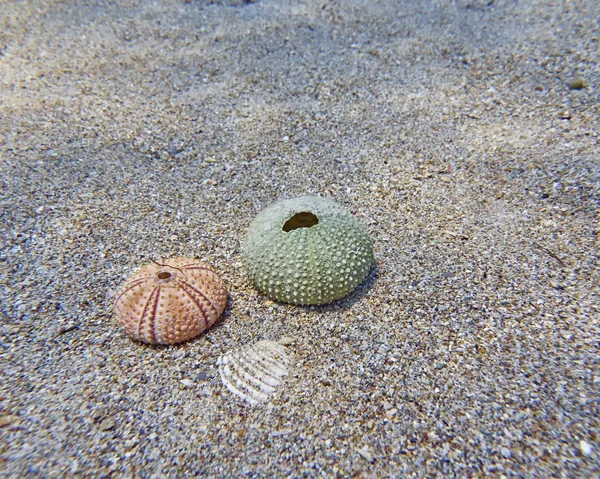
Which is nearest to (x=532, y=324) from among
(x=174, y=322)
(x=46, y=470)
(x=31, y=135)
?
(x=174, y=322)

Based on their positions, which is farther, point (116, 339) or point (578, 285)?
point (578, 285)

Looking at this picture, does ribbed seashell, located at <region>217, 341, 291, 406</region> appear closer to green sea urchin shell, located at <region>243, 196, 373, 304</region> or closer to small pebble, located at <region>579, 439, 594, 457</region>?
green sea urchin shell, located at <region>243, 196, 373, 304</region>

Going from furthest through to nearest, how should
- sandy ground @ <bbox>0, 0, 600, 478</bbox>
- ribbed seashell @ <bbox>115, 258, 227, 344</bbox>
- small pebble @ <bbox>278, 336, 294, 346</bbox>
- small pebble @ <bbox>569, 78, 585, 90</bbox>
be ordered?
small pebble @ <bbox>569, 78, 585, 90</bbox>, small pebble @ <bbox>278, 336, 294, 346</bbox>, ribbed seashell @ <bbox>115, 258, 227, 344</bbox>, sandy ground @ <bbox>0, 0, 600, 478</bbox>

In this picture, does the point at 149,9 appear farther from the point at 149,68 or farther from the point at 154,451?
the point at 154,451

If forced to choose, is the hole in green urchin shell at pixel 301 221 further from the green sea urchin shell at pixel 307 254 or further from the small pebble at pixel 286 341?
the small pebble at pixel 286 341

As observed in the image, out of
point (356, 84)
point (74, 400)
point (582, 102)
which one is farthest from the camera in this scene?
point (356, 84)

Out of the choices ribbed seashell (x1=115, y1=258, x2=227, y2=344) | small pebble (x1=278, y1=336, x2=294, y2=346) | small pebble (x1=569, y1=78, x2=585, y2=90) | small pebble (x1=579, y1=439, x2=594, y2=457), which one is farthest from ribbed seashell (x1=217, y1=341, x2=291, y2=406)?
small pebble (x1=569, y1=78, x2=585, y2=90)

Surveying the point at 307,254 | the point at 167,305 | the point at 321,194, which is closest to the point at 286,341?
the point at 307,254
